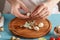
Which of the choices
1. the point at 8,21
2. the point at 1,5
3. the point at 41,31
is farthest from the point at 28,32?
the point at 1,5

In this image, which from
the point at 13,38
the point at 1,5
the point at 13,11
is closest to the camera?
the point at 13,38

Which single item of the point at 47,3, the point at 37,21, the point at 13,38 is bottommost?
the point at 13,38

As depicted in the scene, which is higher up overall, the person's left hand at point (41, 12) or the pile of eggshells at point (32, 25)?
the person's left hand at point (41, 12)

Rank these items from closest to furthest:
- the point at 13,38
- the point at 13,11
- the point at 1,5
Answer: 1. the point at 13,38
2. the point at 13,11
3. the point at 1,5

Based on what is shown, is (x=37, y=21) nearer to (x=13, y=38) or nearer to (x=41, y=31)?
(x=41, y=31)

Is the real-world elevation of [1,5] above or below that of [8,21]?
above

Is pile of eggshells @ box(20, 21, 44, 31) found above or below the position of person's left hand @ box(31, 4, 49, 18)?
below

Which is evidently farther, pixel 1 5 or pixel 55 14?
pixel 1 5

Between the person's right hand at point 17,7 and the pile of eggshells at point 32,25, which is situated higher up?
the person's right hand at point 17,7

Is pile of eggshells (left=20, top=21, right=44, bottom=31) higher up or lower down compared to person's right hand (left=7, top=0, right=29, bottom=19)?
lower down

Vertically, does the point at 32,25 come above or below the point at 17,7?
below
